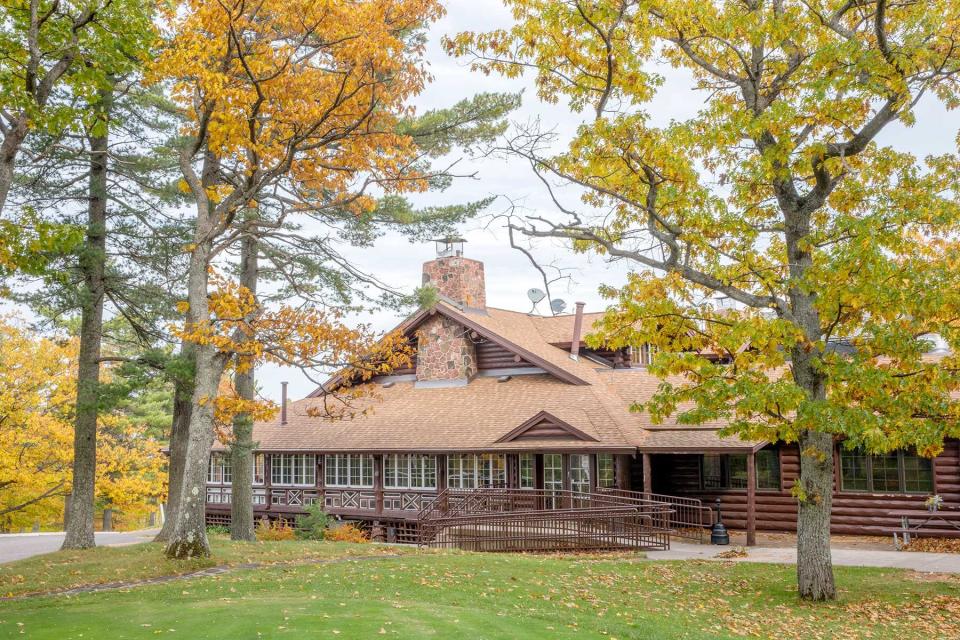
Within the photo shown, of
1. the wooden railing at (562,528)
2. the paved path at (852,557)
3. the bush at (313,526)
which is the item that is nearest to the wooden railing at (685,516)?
the wooden railing at (562,528)

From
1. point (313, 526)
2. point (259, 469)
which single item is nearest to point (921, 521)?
point (313, 526)

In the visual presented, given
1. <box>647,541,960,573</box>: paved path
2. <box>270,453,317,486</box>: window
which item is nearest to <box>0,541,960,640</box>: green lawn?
<box>647,541,960,573</box>: paved path

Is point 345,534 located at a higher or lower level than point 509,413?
lower

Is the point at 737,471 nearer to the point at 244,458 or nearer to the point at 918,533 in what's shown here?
the point at 918,533

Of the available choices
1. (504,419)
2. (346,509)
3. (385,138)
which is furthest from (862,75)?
(346,509)

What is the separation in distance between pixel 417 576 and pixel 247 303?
6.80 metres

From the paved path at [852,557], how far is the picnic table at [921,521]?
95cm

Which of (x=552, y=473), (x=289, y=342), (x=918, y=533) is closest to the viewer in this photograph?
(x=289, y=342)

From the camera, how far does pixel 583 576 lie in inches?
585

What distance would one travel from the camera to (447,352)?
100 ft

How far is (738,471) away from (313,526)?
1295 centimetres

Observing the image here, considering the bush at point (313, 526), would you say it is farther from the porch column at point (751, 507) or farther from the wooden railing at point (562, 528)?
the porch column at point (751, 507)

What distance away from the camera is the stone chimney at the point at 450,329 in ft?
99.8

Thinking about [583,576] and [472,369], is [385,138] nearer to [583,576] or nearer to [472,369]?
[583,576]
